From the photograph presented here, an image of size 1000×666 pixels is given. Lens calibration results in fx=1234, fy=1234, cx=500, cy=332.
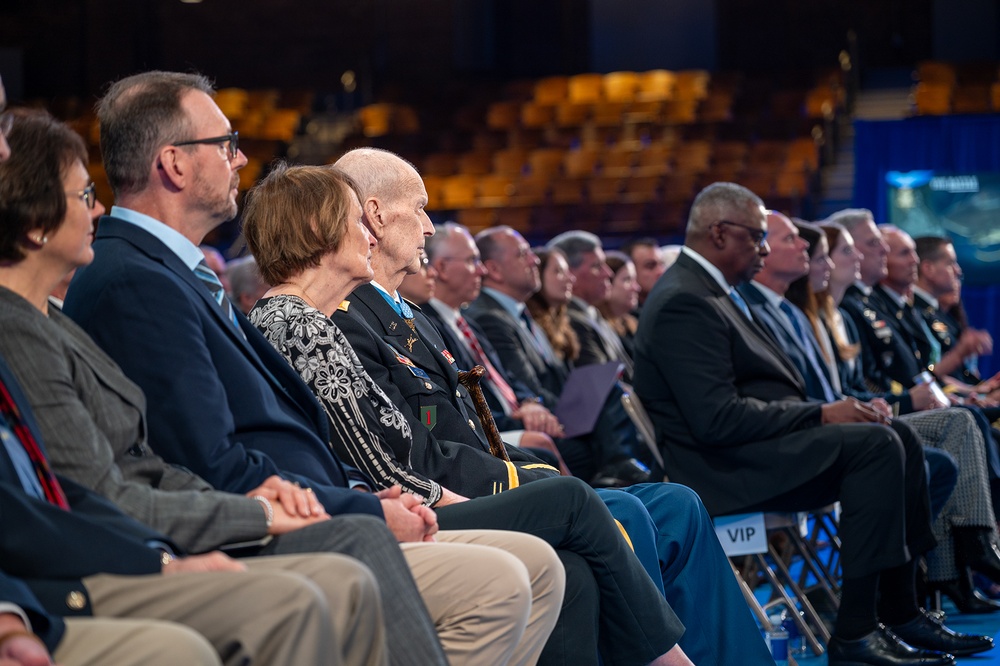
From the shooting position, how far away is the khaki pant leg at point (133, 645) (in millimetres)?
1583

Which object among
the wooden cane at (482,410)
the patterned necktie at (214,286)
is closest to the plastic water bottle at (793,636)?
the wooden cane at (482,410)

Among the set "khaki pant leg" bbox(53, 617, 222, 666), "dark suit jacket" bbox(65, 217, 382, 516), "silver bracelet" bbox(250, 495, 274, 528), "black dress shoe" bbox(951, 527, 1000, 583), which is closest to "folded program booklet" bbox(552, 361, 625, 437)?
"black dress shoe" bbox(951, 527, 1000, 583)

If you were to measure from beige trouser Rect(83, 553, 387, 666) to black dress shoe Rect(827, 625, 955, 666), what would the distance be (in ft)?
7.61

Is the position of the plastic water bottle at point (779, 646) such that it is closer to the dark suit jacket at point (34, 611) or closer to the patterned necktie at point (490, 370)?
the patterned necktie at point (490, 370)

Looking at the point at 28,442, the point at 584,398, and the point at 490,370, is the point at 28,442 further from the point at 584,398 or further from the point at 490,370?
the point at 584,398

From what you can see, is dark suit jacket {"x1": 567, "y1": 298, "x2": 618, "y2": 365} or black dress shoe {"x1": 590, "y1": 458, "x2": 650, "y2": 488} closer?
black dress shoe {"x1": 590, "y1": 458, "x2": 650, "y2": 488}

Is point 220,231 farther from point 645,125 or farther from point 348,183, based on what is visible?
point 348,183

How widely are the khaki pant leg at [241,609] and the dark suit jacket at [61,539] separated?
1.4 inches

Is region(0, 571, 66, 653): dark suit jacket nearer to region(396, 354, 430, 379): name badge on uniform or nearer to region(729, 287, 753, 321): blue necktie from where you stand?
region(396, 354, 430, 379): name badge on uniform

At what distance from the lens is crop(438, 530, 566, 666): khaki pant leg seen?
240cm

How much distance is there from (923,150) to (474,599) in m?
9.16

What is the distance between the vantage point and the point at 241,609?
5.78 feet

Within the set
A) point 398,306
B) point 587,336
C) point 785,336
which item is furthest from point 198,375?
point 587,336

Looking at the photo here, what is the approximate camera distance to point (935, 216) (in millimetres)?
10219
